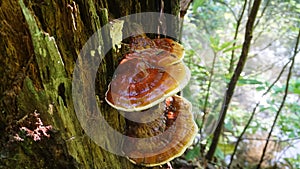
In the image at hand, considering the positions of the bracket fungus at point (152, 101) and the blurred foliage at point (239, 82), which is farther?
the blurred foliage at point (239, 82)

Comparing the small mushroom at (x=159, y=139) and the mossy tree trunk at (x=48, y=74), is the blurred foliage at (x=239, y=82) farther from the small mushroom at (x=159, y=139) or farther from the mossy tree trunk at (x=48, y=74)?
the mossy tree trunk at (x=48, y=74)

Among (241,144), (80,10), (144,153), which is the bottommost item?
(241,144)

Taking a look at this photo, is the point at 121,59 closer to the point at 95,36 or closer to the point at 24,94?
the point at 95,36

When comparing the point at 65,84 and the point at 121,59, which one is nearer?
the point at 65,84

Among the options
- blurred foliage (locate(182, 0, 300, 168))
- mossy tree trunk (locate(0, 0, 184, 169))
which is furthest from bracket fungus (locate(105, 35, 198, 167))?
blurred foliage (locate(182, 0, 300, 168))

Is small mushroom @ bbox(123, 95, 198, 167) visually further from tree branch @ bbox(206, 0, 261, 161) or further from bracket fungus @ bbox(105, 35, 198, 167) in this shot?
tree branch @ bbox(206, 0, 261, 161)

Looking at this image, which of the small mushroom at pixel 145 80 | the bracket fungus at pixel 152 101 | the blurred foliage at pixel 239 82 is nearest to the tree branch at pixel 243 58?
the blurred foliage at pixel 239 82

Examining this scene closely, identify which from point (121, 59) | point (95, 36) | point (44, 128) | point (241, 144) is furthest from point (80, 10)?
point (241, 144)
